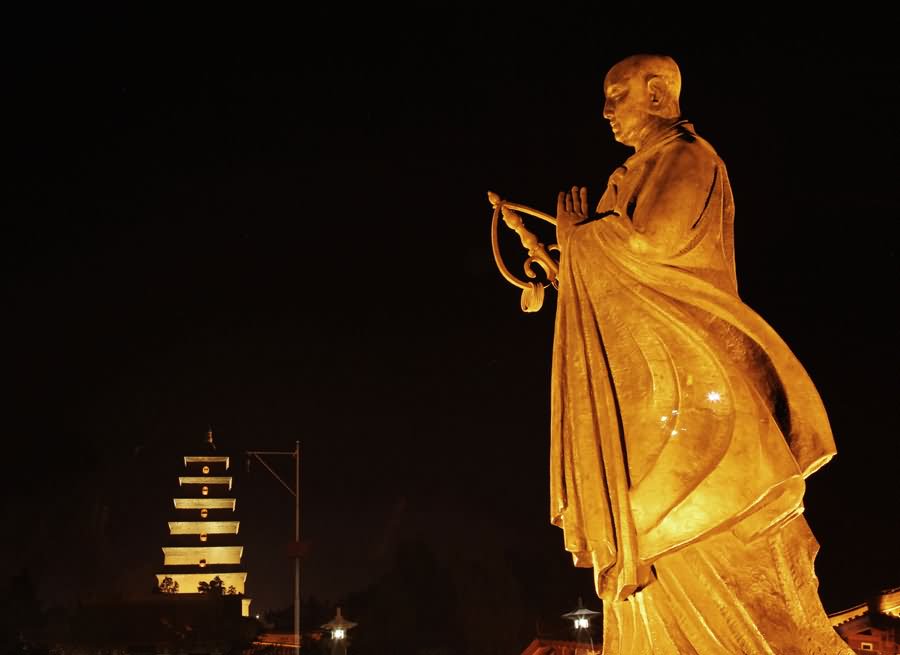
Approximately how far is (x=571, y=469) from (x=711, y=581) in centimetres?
80

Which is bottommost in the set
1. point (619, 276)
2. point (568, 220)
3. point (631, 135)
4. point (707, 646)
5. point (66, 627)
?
point (707, 646)

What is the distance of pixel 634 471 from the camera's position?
465cm

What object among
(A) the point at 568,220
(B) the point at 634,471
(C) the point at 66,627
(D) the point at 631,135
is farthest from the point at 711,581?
(C) the point at 66,627

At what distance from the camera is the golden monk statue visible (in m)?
4.45

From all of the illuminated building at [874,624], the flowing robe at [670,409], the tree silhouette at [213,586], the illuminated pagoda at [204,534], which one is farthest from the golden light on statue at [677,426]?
the illuminated pagoda at [204,534]

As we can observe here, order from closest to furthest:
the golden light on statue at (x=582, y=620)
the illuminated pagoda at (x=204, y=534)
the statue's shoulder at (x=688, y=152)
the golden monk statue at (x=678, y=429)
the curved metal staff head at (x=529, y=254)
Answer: the golden monk statue at (x=678, y=429) → the statue's shoulder at (x=688, y=152) → the curved metal staff head at (x=529, y=254) → the golden light on statue at (x=582, y=620) → the illuminated pagoda at (x=204, y=534)

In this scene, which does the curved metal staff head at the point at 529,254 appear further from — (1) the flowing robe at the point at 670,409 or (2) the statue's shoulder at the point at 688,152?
(2) the statue's shoulder at the point at 688,152

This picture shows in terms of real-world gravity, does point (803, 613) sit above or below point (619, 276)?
below

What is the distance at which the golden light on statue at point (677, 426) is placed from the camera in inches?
175

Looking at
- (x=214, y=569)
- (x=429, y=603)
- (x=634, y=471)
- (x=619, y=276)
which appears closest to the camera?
(x=634, y=471)

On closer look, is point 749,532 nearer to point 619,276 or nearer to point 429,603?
point 619,276

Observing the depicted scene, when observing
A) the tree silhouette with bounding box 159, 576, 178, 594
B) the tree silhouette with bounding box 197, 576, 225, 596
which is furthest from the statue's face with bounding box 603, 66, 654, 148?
the tree silhouette with bounding box 159, 576, 178, 594

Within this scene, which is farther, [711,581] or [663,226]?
[663,226]

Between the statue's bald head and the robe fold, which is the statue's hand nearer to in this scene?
the robe fold
